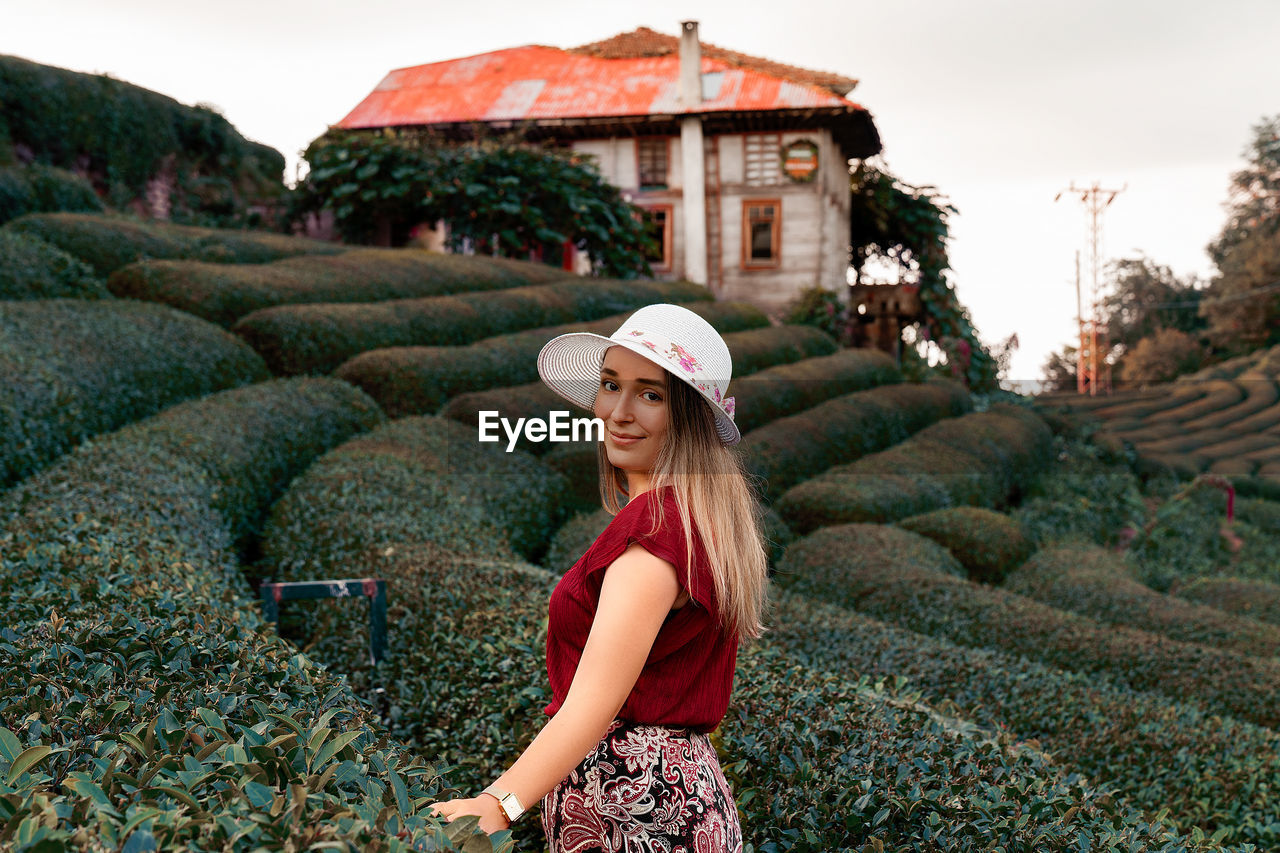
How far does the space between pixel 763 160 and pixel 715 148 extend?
1.10 meters

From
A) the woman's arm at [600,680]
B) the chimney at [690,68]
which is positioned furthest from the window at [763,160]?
the woman's arm at [600,680]

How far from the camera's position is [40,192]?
42.7 ft

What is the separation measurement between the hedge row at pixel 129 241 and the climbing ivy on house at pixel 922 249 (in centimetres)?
1509

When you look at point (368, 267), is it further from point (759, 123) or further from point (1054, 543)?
point (759, 123)

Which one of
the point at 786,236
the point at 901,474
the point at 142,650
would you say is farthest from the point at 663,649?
the point at 786,236

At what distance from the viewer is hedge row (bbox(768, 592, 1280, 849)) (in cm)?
484

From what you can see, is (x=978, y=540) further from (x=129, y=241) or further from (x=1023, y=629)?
(x=129, y=241)

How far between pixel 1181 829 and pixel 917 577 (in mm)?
3313

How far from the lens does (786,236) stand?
22219 millimetres

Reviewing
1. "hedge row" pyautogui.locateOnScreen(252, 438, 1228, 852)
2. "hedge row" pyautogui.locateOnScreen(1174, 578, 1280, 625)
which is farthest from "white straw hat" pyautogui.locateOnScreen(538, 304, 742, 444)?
"hedge row" pyautogui.locateOnScreen(1174, 578, 1280, 625)

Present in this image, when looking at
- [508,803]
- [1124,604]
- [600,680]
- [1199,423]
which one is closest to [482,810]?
[508,803]

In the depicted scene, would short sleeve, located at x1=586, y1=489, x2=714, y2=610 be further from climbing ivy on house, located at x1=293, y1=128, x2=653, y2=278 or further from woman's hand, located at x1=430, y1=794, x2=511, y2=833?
climbing ivy on house, located at x1=293, y1=128, x2=653, y2=278

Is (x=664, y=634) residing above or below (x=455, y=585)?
above

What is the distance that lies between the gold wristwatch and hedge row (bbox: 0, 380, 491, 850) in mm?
127
